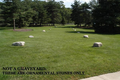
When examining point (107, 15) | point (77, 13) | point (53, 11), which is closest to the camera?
point (107, 15)

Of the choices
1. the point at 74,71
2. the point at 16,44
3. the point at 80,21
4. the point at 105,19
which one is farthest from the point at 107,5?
the point at 80,21

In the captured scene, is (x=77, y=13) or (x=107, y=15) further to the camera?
(x=77, y=13)

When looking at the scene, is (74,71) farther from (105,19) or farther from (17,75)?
(105,19)

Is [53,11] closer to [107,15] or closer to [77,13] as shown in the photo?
[77,13]

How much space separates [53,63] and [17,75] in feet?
5.12

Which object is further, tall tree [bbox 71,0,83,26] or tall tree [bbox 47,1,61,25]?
tall tree [bbox 47,1,61,25]

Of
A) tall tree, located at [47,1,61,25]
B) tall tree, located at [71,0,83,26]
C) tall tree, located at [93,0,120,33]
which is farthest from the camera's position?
tall tree, located at [47,1,61,25]

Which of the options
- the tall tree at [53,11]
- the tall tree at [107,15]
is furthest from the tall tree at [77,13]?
the tall tree at [107,15]

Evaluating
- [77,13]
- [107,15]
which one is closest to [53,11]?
[77,13]

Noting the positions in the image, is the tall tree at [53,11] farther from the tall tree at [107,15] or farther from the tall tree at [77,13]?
the tall tree at [107,15]

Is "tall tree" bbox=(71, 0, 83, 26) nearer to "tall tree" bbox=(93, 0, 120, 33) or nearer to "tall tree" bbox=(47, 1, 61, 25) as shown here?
"tall tree" bbox=(47, 1, 61, 25)

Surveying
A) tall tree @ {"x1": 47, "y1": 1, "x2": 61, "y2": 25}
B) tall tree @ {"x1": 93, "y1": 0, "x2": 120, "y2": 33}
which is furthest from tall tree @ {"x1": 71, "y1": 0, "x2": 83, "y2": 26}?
tall tree @ {"x1": 93, "y1": 0, "x2": 120, "y2": 33}

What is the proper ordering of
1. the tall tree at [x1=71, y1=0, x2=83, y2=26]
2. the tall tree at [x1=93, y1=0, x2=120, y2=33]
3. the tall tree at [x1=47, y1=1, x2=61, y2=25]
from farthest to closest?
Answer: 1. the tall tree at [x1=47, y1=1, x2=61, y2=25]
2. the tall tree at [x1=71, y1=0, x2=83, y2=26]
3. the tall tree at [x1=93, y1=0, x2=120, y2=33]

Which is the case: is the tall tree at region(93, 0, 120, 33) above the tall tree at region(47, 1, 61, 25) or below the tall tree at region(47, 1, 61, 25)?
below
